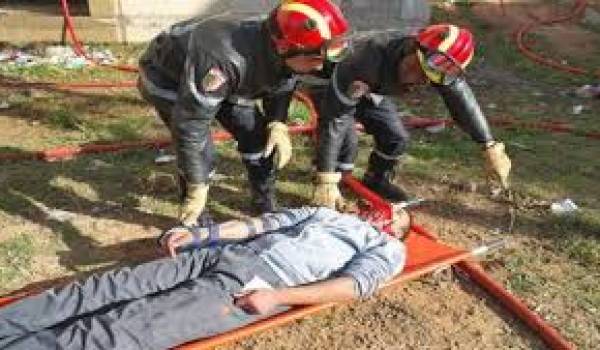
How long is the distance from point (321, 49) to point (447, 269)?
152 centimetres

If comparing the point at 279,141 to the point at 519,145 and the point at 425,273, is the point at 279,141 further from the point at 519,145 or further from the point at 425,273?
the point at 519,145

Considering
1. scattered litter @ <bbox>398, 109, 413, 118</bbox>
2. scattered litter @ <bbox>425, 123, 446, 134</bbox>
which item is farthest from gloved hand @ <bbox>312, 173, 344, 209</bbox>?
scattered litter @ <bbox>398, 109, 413, 118</bbox>

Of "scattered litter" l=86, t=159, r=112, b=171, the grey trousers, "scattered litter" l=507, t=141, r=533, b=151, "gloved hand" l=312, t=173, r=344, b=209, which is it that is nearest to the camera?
the grey trousers

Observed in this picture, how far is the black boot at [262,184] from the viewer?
5125 mm

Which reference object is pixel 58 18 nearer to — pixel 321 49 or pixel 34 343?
pixel 321 49

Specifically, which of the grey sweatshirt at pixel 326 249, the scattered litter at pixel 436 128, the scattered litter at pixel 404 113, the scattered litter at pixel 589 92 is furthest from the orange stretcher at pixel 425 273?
the scattered litter at pixel 589 92

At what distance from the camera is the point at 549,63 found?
9.40m

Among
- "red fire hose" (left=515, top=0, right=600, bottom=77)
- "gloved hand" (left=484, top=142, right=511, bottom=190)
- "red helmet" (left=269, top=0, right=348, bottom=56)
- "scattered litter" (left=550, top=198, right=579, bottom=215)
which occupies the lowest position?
"scattered litter" (left=550, top=198, right=579, bottom=215)

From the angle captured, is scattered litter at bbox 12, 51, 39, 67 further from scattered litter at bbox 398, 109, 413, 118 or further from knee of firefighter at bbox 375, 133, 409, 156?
knee of firefighter at bbox 375, 133, 409, 156

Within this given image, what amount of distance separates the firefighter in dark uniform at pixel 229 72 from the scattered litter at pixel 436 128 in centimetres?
250

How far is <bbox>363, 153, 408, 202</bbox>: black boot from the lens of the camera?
220 inches

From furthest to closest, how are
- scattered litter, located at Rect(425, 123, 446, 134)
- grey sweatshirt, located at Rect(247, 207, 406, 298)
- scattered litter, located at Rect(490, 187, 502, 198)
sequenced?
1. scattered litter, located at Rect(425, 123, 446, 134)
2. scattered litter, located at Rect(490, 187, 502, 198)
3. grey sweatshirt, located at Rect(247, 207, 406, 298)

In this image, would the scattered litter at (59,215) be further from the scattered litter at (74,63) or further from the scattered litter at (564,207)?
the scattered litter at (74,63)

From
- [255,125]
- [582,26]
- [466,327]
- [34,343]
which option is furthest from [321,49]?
[582,26]
